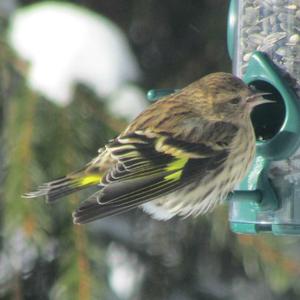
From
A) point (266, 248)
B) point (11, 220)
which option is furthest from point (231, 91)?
point (11, 220)

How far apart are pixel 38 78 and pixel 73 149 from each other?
33 centimetres

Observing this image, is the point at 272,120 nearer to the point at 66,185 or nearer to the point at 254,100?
the point at 254,100

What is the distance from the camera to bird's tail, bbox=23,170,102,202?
4066 millimetres

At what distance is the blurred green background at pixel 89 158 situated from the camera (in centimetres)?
438

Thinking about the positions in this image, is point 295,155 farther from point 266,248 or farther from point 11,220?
point 11,220

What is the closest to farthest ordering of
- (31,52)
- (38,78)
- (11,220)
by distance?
(11,220)
(38,78)
(31,52)

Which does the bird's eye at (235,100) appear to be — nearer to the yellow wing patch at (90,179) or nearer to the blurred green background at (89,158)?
the blurred green background at (89,158)

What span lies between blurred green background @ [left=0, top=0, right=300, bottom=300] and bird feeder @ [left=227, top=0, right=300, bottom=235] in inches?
6.0

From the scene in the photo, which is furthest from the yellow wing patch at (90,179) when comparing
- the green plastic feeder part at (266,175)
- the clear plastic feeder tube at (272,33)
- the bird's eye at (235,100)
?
the clear plastic feeder tube at (272,33)

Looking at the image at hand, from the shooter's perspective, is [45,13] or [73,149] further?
[45,13]

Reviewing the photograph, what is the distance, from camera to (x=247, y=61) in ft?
15.4

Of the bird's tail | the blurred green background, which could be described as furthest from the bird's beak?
the bird's tail

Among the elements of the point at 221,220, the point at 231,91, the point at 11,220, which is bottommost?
the point at 221,220

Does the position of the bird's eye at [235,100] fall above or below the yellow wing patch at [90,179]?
above
